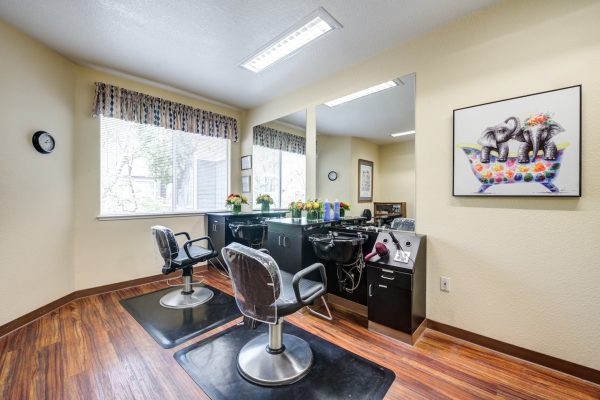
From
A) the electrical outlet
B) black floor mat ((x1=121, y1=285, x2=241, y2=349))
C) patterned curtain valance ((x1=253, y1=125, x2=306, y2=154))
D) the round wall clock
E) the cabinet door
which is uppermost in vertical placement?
patterned curtain valance ((x1=253, y1=125, x2=306, y2=154))

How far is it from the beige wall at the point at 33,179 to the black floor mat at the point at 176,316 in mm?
791

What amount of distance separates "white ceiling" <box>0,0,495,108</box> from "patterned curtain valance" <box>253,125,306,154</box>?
0.83 meters

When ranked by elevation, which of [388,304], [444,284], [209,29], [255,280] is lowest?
[388,304]

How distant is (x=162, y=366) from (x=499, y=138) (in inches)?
119

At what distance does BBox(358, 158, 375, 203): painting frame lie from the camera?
9.00 ft

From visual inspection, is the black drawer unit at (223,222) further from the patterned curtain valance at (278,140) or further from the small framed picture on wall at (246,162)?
the patterned curtain valance at (278,140)

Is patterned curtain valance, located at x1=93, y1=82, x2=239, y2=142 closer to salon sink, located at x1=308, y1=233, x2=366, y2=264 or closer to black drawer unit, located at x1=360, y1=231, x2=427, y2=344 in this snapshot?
salon sink, located at x1=308, y1=233, x2=366, y2=264

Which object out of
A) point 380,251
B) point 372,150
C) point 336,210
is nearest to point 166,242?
point 336,210

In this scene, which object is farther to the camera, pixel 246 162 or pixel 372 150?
pixel 246 162

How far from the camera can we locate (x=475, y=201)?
205cm

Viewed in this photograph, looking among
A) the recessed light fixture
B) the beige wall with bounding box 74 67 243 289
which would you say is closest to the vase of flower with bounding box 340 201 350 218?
the recessed light fixture

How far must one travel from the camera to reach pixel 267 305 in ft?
5.10

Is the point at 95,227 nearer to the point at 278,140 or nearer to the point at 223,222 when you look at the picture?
the point at 223,222

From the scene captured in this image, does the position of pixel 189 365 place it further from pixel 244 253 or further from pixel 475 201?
pixel 475 201
